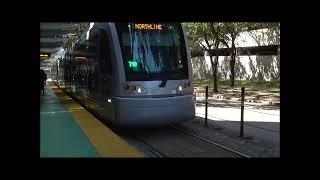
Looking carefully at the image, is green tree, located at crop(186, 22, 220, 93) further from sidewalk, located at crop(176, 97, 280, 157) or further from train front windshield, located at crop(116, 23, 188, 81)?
train front windshield, located at crop(116, 23, 188, 81)

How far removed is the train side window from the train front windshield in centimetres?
49

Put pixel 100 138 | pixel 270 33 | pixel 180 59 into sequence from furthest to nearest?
pixel 270 33 → pixel 180 59 → pixel 100 138

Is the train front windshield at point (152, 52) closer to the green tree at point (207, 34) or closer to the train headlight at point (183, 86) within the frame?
the train headlight at point (183, 86)

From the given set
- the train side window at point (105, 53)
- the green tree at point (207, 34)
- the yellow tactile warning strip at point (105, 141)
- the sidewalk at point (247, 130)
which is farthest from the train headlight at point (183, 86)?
the green tree at point (207, 34)

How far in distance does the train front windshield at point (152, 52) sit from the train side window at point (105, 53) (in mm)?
491

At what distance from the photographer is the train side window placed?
37.2 feet

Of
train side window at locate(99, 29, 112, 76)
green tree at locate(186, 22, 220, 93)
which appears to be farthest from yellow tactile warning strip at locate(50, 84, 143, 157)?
green tree at locate(186, 22, 220, 93)

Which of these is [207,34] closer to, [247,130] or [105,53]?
[247,130]

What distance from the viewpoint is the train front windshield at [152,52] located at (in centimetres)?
1093

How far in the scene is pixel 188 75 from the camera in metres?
11.4
